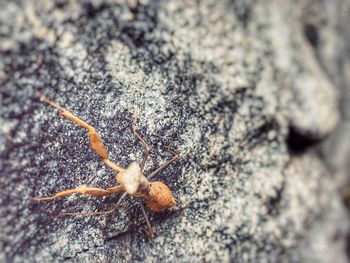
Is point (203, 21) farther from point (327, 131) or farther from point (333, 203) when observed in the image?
point (333, 203)

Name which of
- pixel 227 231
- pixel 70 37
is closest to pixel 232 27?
pixel 70 37

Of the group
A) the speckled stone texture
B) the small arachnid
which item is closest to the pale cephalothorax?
the small arachnid

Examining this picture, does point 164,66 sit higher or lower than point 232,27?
lower

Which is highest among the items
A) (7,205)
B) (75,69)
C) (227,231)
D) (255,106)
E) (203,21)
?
(203,21)

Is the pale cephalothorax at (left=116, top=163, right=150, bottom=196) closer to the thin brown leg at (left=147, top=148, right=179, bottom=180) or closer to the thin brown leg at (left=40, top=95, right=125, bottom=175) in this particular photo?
the thin brown leg at (left=40, top=95, right=125, bottom=175)

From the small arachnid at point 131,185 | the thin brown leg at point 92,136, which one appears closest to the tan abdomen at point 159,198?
the small arachnid at point 131,185

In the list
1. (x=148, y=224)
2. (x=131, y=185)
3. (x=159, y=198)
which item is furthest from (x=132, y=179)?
(x=148, y=224)

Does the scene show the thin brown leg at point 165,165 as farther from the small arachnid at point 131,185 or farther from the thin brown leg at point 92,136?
the thin brown leg at point 92,136
